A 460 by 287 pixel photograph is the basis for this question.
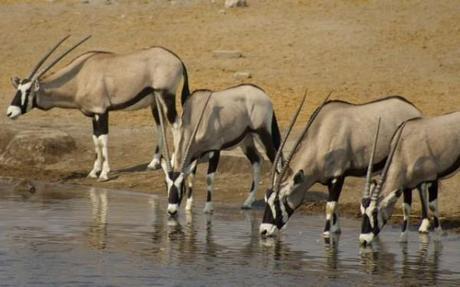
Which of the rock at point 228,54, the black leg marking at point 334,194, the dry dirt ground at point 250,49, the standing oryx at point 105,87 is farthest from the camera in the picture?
the rock at point 228,54

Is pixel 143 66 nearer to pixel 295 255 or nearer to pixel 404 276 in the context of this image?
pixel 295 255

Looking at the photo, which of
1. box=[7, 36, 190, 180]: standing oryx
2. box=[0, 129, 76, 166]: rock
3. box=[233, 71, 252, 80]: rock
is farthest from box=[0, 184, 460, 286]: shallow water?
box=[233, 71, 252, 80]: rock

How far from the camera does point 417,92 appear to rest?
24.1 m

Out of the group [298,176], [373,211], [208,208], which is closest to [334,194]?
[298,176]

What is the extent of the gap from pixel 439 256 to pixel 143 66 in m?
7.08

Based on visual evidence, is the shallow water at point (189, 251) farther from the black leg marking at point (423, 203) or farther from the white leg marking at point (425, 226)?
the black leg marking at point (423, 203)

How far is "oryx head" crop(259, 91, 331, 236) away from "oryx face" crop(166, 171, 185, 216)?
4.24ft

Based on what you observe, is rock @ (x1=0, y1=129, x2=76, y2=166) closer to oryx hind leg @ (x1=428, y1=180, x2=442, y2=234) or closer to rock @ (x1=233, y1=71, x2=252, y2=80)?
rock @ (x1=233, y1=71, x2=252, y2=80)

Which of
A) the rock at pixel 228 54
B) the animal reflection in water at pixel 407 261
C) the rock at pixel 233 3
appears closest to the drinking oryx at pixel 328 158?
the animal reflection in water at pixel 407 261

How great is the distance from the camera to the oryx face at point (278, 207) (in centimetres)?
1400

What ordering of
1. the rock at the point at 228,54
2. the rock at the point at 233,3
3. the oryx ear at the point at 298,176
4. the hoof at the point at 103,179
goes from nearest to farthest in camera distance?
the oryx ear at the point at 298,176, the hoof at the point at 103,179, the rock at the point at 228,54, the rock at the point at 233,3

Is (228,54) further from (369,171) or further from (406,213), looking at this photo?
(369,171)

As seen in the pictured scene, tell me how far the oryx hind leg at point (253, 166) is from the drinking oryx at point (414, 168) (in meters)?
2.39

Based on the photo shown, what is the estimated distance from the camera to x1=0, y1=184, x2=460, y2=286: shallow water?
11883 millimetres
